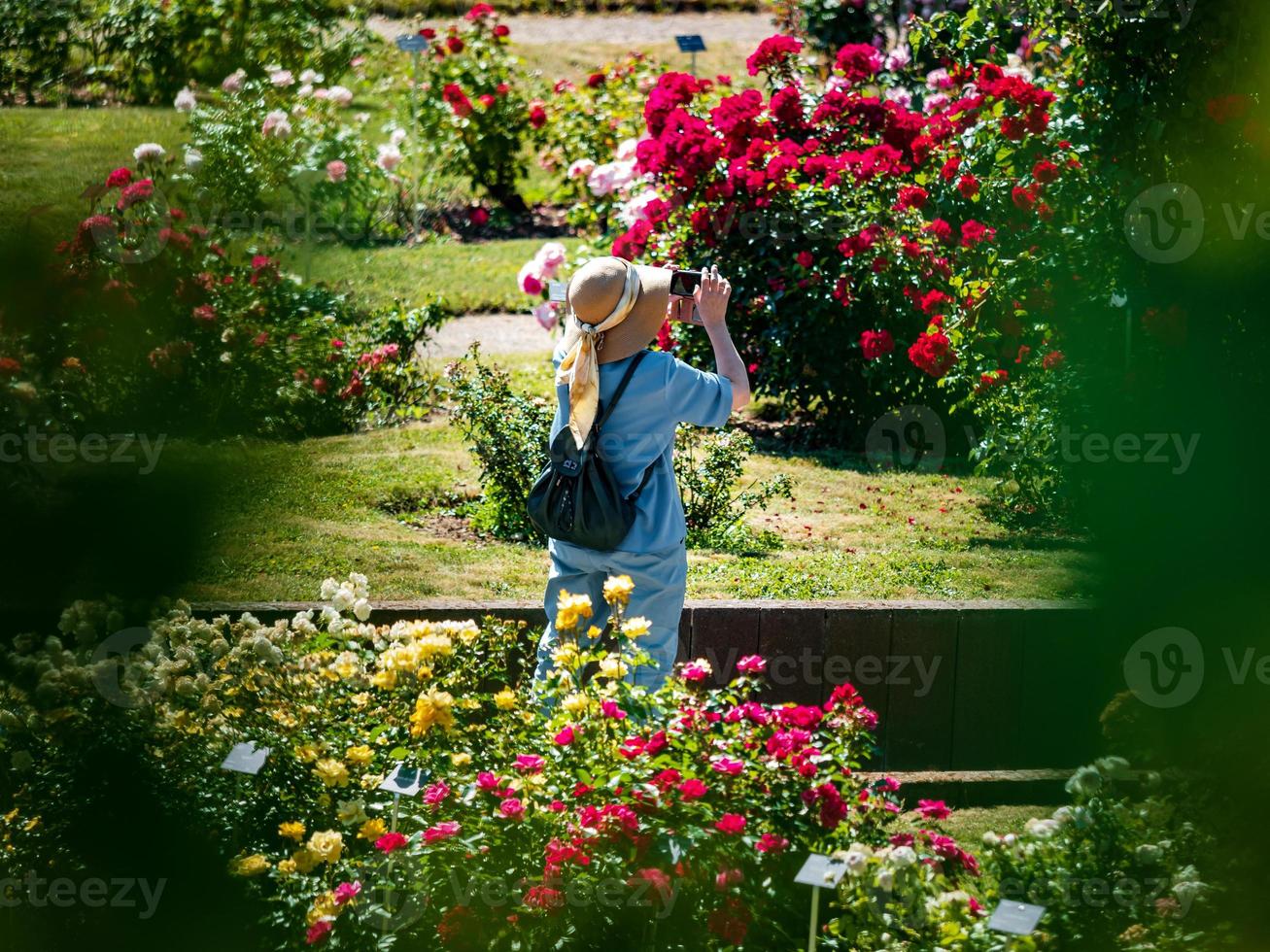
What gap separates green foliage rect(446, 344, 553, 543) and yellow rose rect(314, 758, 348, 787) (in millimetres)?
2191

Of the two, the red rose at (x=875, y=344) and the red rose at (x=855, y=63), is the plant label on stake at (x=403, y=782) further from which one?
the red rose at (x=855, y=63)

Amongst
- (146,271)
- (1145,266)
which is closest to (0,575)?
(146,271)

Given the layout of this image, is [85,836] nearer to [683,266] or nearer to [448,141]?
[683,266]

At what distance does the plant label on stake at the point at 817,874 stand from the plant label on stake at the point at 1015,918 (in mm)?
300

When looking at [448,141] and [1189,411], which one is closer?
[1189,411]

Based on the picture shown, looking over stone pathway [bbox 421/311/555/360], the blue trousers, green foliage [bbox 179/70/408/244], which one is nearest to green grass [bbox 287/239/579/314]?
stone pathway [bbox 421/311/555/360]

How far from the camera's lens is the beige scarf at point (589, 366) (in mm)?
3537

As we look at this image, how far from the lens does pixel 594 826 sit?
9.41 ft

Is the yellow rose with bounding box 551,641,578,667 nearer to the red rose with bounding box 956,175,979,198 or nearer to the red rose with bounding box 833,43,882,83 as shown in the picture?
the red rose with bounding box 956,175,979,198

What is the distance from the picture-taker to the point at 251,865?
293 centimetres

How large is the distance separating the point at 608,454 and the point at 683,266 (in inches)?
124

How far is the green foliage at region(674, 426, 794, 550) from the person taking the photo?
5.24 metres

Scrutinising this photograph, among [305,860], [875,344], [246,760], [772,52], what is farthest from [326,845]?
[772,52]

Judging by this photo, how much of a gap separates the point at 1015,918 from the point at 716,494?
2.87 m
